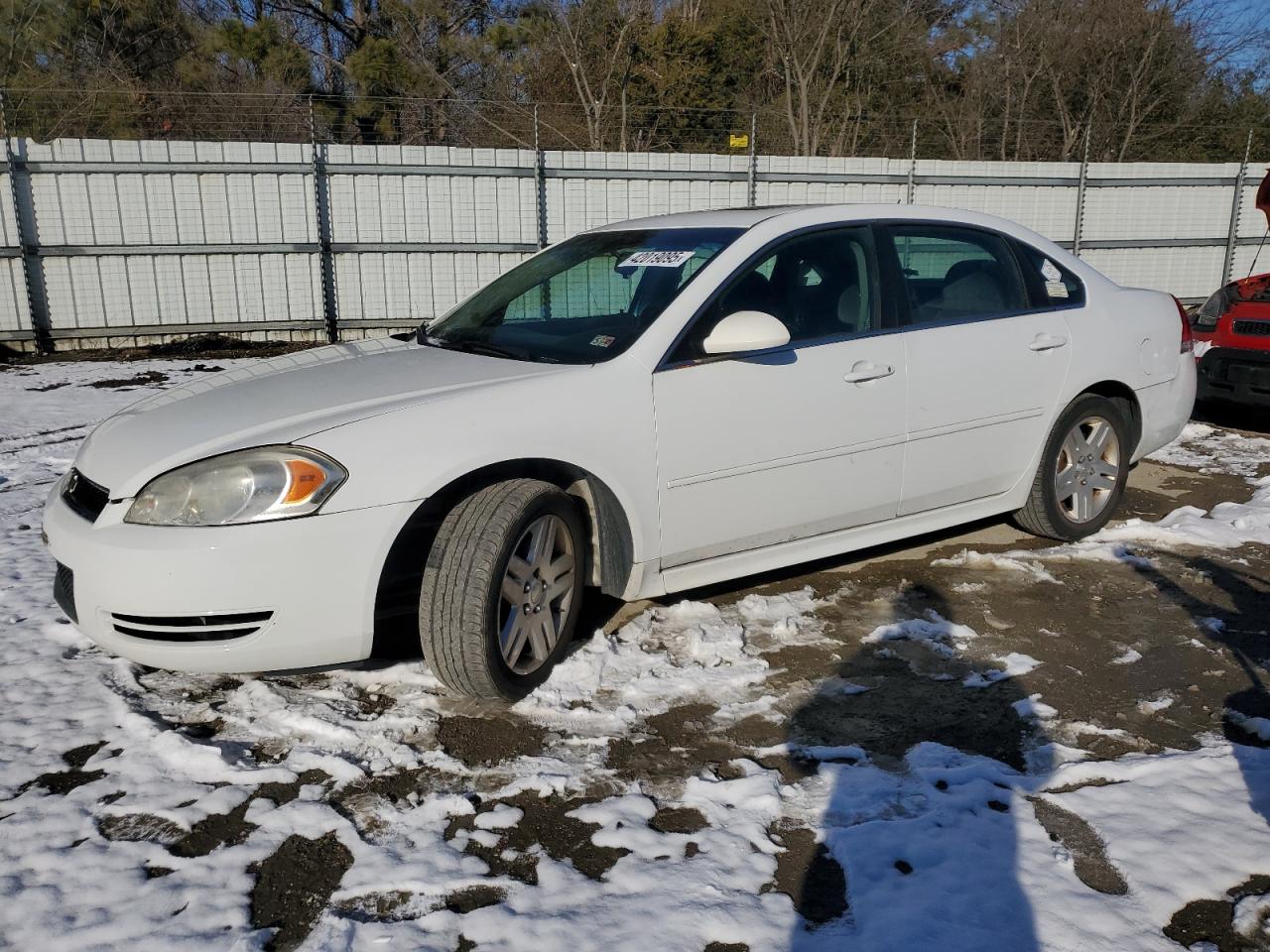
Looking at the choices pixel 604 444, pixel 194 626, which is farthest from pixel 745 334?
pixel 194 626

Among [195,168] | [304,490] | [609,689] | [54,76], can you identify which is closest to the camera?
[304,490]

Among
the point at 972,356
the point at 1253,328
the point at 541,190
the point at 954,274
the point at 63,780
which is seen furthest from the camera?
the point at 541,190

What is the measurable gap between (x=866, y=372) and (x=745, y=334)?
2.12 ft

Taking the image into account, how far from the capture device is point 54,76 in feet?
66.9

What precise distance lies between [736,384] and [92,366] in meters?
9.29

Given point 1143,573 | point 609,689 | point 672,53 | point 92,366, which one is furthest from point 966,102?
point 609,689

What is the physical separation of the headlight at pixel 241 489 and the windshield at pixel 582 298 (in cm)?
95

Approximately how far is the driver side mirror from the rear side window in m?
1.67

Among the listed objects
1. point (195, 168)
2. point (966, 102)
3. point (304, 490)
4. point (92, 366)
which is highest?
point (966, 102)

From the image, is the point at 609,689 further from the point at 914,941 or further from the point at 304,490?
the point at 914,941

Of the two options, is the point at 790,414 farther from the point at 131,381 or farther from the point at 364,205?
the point at 364,205

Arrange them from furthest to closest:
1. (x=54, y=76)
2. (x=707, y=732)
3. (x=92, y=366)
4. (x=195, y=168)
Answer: (x=54, y=76)
(x=195, y=168)
(x=92, y=366)
(x=707, y=732)

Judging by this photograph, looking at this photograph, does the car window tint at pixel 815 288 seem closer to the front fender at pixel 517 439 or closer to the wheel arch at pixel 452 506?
the front fender at pixel 517 439

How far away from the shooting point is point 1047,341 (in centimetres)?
446
